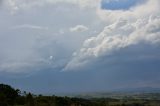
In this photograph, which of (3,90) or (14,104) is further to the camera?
(3,90)

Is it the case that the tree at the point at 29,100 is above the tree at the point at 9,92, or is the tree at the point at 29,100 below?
below

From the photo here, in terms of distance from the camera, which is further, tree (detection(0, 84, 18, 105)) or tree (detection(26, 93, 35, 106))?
tree (detection(0, 84, 18, 105))

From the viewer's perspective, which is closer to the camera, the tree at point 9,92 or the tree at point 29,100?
the tree at point 29,100

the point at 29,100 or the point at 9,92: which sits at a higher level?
the point at 9,92

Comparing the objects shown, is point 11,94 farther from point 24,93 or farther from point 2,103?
point 2,103

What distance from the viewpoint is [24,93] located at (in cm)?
13625

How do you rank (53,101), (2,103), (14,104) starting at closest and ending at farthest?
(2,103) → (14,104) → (53,101)

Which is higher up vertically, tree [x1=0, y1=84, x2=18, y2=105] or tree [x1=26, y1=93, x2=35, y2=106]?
tree [x1=0, y1=84, x2=18, y2=105]

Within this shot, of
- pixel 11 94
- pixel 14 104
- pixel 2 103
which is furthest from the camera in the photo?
pixel 11 94

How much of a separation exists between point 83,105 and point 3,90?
28.7m

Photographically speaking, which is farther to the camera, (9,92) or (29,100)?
(9,92)

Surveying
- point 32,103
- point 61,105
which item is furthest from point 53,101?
point 32,103

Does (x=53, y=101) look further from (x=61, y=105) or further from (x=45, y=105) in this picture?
(x=45, y=105)

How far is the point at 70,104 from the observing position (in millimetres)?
135750
